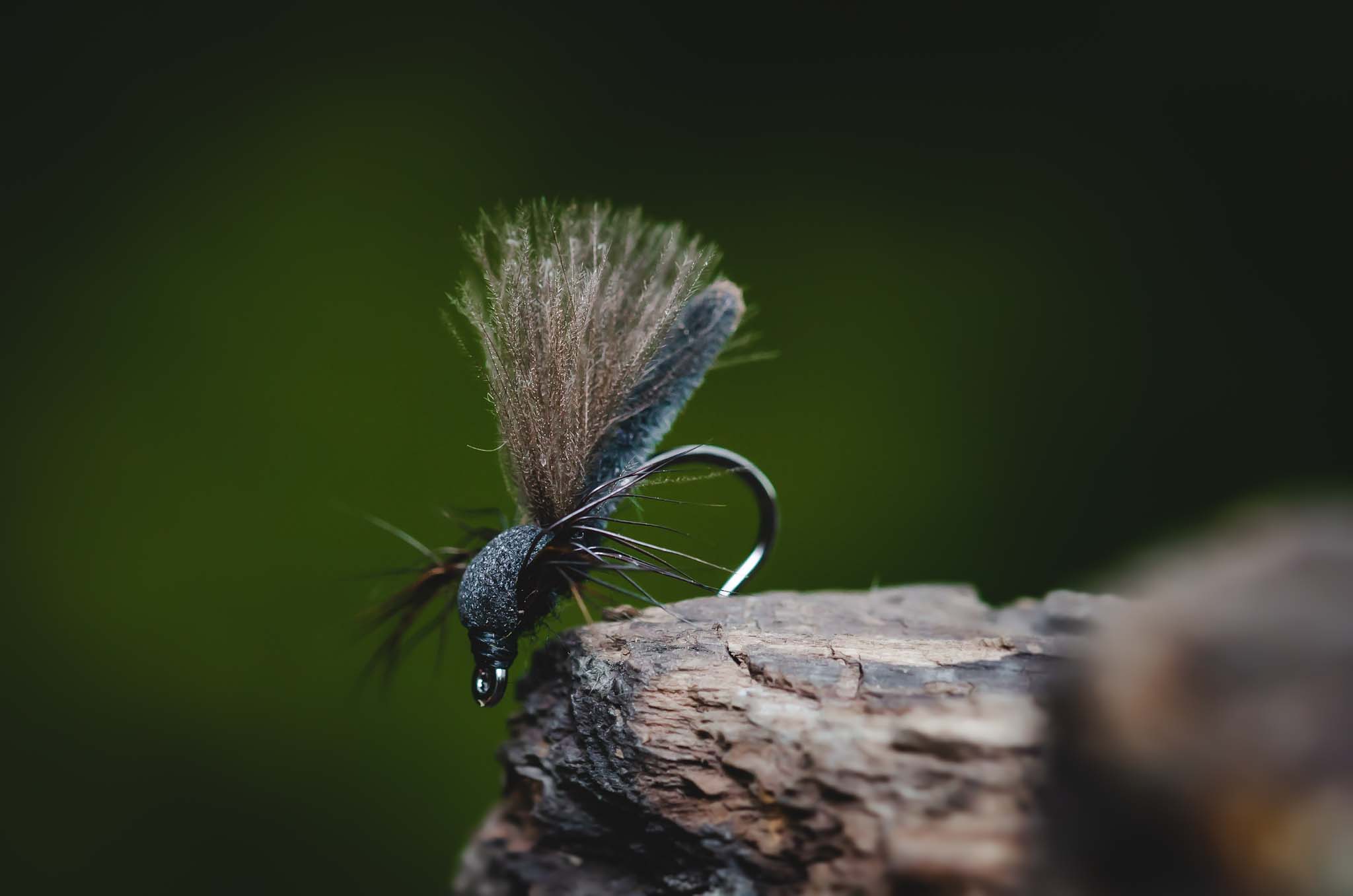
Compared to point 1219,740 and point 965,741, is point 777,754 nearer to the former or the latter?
point 965,741

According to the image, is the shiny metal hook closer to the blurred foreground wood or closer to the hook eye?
the blurred foreground wood

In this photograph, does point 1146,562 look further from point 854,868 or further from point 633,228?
point 633,228

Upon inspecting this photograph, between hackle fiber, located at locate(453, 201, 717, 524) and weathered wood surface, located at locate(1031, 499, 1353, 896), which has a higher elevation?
hackle fiber, located at locate(453, 201, 717, 524)

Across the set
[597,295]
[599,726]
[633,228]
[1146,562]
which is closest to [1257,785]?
[1146,562]

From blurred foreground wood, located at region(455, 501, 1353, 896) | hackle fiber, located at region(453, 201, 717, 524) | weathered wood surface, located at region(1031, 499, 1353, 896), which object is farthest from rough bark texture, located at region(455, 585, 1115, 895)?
hackle fiber, located at region(453, 201, 717, 524)

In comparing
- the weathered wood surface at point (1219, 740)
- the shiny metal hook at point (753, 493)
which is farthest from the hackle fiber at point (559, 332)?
the weathered wood surface at point (1219, 740)

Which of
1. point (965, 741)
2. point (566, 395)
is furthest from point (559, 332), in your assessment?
point (965, 741)
